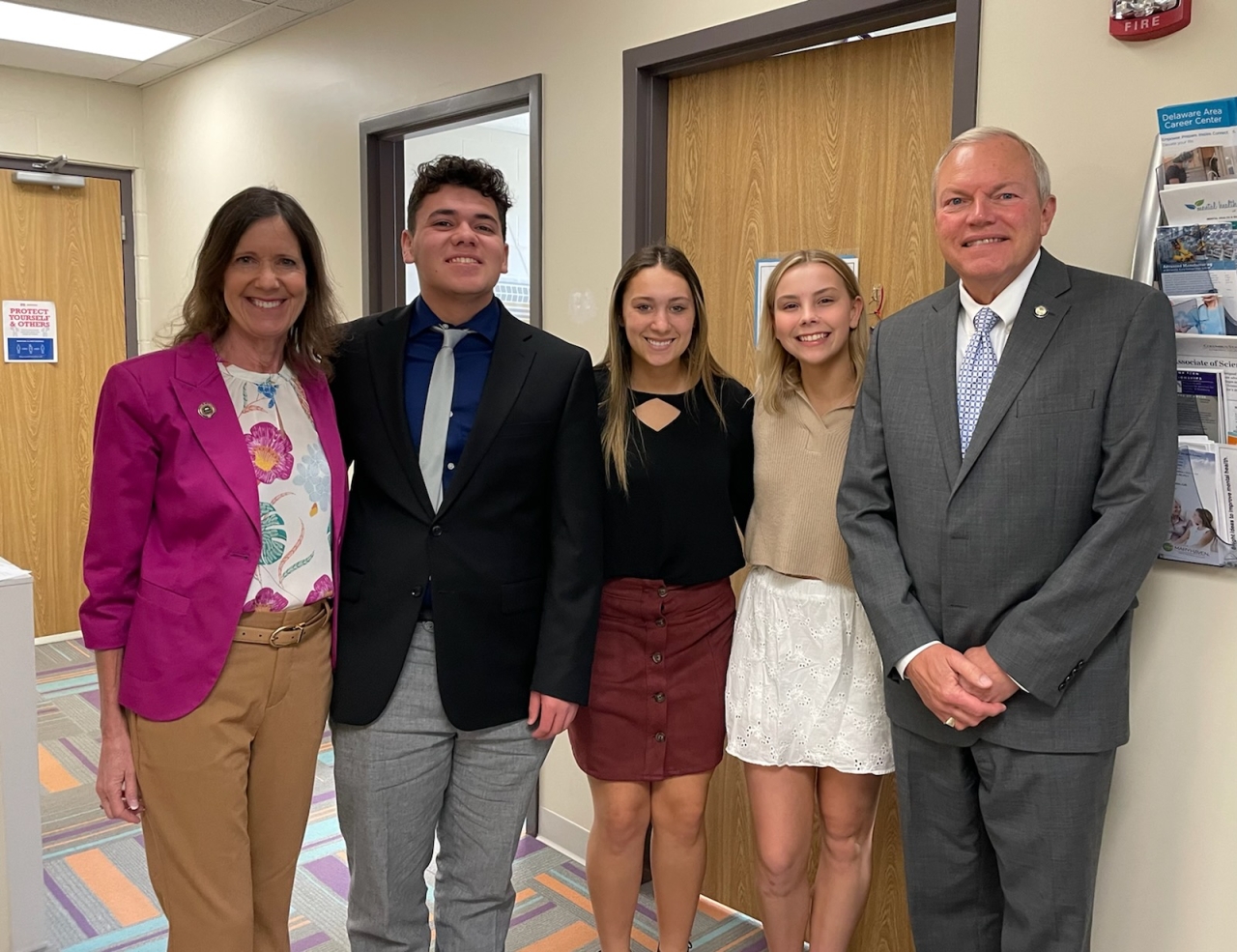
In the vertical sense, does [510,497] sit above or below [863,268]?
below

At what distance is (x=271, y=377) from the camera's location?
164 centimetres

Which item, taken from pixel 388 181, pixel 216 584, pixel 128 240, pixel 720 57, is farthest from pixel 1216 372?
pixel 128 240

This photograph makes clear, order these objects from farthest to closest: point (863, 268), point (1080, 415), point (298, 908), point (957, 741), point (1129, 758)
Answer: point (298, 908)
point (863, 268)
point (1129, 758)
point (957, 741)
point (1080, 415)

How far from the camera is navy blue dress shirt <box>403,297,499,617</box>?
1.66 meters

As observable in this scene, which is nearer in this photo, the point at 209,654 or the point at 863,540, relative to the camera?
the point at 209,654

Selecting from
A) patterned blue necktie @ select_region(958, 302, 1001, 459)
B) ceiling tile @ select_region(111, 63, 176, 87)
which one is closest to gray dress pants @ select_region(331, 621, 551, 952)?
patterned blue necktie @ select_region(958, 302, 1001, 459)

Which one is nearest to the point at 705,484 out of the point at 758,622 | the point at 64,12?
the point at 758,622

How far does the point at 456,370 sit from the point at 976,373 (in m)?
0.86

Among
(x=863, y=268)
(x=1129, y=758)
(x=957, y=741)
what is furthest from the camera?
(x=863, y=268)

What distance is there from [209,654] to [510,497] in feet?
1.71

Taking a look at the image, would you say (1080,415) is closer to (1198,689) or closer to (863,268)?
(1198,689)

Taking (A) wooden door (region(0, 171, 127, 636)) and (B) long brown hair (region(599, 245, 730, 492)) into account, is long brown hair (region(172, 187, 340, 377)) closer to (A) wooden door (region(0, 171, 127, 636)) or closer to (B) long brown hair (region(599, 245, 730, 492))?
(B) long brown hair (region(599, 245, 730, 492))

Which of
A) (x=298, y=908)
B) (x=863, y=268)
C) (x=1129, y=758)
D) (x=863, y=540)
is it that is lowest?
(x=298, y=908)

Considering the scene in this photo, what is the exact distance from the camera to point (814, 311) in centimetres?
186
